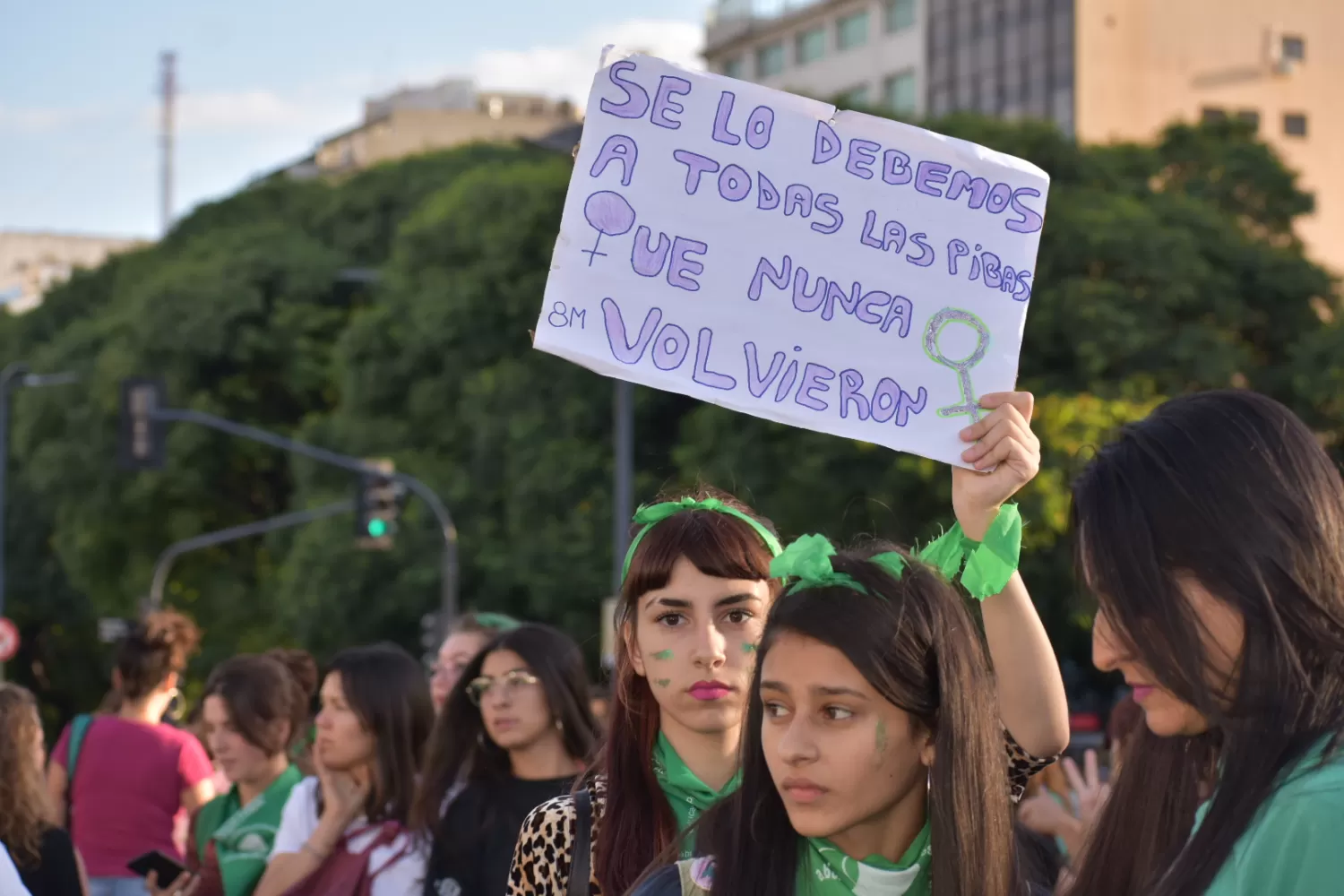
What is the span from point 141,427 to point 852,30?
1529 inches

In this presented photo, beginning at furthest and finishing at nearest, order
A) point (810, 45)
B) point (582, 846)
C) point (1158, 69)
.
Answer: point (810, 45) → point (1158, 69) → point (582, 846)

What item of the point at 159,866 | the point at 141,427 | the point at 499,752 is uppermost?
the point at 141,427

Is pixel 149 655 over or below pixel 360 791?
over

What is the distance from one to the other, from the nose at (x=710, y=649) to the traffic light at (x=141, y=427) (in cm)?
→ 2417

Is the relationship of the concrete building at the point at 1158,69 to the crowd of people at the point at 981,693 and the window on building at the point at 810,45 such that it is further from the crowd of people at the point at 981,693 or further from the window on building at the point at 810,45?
the crowd of people at the point at 981,693

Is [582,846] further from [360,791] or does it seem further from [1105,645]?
[360,791]

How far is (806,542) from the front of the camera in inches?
121

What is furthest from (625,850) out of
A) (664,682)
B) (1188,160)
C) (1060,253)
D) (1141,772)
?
(1188,160)

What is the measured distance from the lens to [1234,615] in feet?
7.72

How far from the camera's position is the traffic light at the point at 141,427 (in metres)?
26.9

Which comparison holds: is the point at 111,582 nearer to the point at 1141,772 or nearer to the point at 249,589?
the point at 249,589

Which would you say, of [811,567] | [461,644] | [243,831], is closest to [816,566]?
[811,567]

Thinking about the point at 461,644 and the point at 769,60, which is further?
the point at 769,60

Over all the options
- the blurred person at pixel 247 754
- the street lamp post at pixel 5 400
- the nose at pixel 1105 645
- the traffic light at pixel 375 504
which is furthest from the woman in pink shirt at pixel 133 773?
the street lamp post at pixel 5 400
